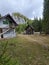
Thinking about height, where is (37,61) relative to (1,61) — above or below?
below

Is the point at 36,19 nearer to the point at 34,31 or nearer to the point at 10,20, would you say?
the point at 34,31

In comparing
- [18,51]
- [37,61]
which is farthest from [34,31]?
[37,61]

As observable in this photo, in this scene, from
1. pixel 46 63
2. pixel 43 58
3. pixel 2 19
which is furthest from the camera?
pixel 2 19

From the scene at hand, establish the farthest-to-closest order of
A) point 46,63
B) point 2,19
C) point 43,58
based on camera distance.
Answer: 1. point 2,19
2. point 43,58
3. point 46,63

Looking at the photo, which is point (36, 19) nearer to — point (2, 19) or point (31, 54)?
point (2, 19)

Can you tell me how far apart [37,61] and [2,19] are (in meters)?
24.1

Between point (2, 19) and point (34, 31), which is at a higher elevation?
point (2, 19)

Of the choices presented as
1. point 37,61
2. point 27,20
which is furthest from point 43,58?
point 27,20

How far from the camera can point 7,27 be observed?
4322cm

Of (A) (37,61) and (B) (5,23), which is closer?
(A) (37,61)

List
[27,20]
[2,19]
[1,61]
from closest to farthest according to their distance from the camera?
[1,61] < [2,19] < [27,20]

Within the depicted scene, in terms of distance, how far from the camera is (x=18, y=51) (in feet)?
81.7

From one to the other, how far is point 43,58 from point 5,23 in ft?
75.4

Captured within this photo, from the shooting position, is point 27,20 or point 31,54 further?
point 27,20
